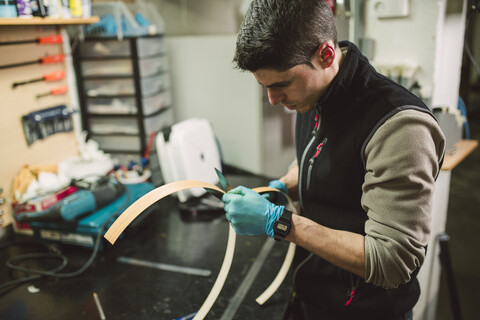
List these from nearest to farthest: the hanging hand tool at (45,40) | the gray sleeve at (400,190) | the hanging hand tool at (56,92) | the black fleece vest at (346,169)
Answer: the gray sleeve at (400,190), the black fleece vest at (346,169), the hanging hand tool at (45,40), the hanging hand tool at (56,92)

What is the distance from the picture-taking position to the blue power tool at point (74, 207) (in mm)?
1441

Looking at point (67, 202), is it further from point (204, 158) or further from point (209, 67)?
point (209, 67)

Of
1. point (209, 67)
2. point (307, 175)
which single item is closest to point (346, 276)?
point (307, 175)

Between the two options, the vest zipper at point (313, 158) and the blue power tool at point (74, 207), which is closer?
the vest zipper at point (313, 158)

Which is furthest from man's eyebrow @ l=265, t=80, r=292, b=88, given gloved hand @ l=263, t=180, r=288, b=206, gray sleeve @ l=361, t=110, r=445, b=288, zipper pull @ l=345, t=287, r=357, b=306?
zipper pull @ l=345, t=287, r=357, b=306

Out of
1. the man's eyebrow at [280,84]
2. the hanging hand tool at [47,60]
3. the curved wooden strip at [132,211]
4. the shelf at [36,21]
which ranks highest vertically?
the shelf at [36,21]

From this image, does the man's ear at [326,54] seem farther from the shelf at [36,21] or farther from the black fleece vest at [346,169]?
the shelf at [36,21]

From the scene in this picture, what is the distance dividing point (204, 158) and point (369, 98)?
1.20 metres

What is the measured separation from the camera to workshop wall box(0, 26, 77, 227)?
62.8 inches

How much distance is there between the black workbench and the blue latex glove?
334 mm

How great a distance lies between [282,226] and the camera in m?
0.91


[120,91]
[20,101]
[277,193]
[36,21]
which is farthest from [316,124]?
[120,91]

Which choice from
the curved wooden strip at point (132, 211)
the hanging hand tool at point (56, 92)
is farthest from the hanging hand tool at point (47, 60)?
the curved wooden strip at point (132, 211)

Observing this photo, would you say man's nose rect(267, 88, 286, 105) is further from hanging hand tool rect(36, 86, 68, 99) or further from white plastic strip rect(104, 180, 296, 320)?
hanging hand tool rect(36, 86, 68, 99)
